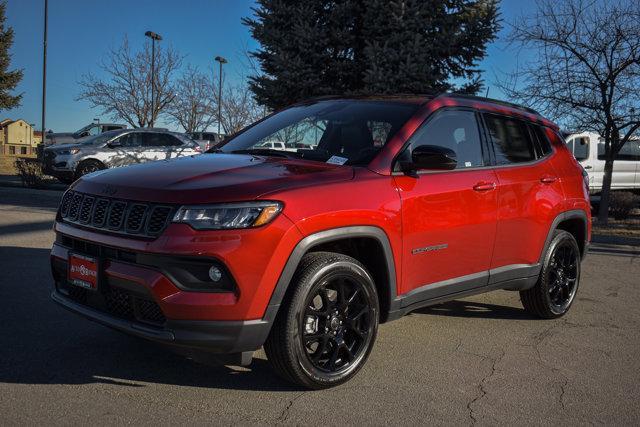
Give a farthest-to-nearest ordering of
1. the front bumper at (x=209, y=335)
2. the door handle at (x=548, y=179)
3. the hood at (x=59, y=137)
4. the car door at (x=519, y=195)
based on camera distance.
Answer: the hood at (x=59, y=137) < the door handle at (x=548, y=179) < the car door at (x=519, y=195) < the front bumper at (x=209, y=335)

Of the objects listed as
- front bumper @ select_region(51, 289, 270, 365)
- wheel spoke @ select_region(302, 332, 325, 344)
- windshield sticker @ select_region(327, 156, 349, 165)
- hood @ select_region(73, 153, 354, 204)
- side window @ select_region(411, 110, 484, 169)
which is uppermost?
side window @ select_region(411, 110, 484, 169)

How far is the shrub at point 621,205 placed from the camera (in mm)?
15000

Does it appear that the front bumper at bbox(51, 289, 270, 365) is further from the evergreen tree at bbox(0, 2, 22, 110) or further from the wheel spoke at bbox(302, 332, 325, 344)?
the evergreen tree at bbox(0, 2, 22, 110)

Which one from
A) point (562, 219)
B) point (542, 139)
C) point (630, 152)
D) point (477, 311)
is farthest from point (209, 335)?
point (630, 152)

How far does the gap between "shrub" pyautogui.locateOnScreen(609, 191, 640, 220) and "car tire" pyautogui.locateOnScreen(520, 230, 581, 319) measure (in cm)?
1050

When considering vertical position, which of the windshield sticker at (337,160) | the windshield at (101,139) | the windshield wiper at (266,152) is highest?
the windshield at (101,139)

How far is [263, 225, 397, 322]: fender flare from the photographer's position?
3.29 m

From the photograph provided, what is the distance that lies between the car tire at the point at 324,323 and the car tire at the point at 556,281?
209cm

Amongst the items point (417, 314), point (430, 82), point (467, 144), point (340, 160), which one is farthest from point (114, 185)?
point (430, 82)

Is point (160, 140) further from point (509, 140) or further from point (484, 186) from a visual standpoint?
point (484, 186)

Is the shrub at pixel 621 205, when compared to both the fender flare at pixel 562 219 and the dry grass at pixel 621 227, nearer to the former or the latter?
the dry grass at pixel 621 227

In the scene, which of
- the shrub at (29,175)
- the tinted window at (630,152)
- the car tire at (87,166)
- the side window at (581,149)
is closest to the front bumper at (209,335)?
the shrub at (29,175)

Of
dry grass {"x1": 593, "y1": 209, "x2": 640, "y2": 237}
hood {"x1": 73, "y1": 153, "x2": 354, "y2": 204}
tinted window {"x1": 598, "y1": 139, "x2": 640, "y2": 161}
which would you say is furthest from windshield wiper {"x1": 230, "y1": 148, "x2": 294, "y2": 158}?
tinted window {"x1": 598, "y1": 139, "x2": 640, "y2": 161}

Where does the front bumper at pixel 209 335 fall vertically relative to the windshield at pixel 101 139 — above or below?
below
